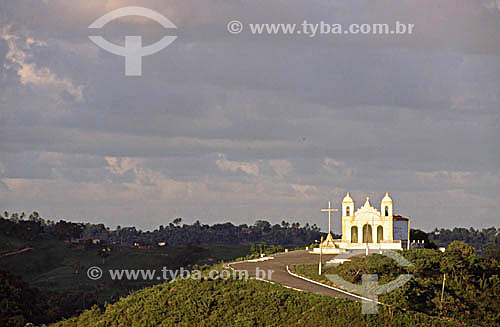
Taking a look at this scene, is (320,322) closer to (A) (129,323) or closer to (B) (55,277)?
(A) (129,323)

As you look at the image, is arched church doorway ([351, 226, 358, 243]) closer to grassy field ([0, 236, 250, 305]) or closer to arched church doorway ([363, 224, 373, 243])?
arched church doorway ([363, 224, 373, 243])

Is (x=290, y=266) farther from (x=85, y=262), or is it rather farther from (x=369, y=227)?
(x=85, y=262)

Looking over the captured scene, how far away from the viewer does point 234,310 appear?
186 feet

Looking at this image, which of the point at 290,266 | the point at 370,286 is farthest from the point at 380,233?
the point at 370,286

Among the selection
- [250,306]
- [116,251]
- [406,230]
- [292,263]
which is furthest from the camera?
[116,251]

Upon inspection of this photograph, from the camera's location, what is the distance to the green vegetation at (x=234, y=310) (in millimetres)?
51938

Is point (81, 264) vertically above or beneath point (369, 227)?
beneath

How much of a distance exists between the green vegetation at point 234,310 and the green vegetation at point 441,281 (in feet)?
13.0

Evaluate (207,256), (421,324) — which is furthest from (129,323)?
(207,256)

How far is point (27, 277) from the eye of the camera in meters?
149

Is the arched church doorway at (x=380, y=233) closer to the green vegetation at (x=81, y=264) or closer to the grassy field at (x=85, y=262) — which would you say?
the green vegetation at (x=81, y=264)

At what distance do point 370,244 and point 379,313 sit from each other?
33904 millimetres

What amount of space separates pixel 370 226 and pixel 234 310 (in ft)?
111

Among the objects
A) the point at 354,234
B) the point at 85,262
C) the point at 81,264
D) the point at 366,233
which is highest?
the point at 366,233
